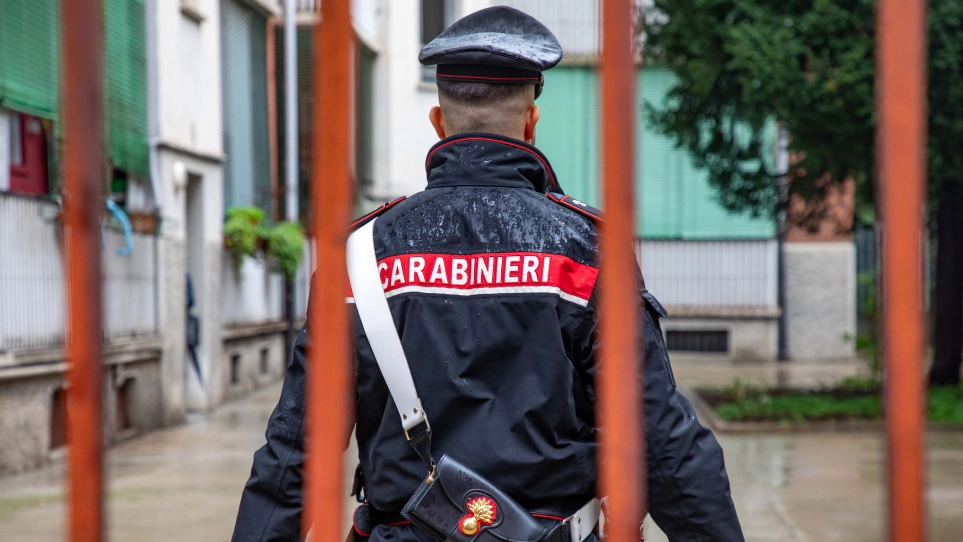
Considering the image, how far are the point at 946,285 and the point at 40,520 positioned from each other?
31.9 ft

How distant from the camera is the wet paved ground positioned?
6.07 metres

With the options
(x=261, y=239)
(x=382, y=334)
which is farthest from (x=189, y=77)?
(x=382, y=334)

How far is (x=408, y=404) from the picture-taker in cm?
194

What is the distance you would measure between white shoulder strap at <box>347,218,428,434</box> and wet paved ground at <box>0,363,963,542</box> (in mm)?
2873

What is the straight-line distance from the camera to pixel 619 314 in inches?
47.4

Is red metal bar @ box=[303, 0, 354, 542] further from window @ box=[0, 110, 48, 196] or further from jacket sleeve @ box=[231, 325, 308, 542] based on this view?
window @ box=[0, 110, 48, 196]

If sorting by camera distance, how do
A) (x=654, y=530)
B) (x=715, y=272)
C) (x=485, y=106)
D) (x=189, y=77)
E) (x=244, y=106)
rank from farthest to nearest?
(x=715, y=272), (x=244, y=106), (x=189, y=77), (x=654, y=530), (x=485, y=106)

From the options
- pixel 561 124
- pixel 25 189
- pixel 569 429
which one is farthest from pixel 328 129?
pixel 561 124

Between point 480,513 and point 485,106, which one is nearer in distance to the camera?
point 480,513

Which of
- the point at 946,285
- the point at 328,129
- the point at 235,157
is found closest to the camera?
the point at 328,129

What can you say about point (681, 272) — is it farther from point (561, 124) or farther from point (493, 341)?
point (493, 341)

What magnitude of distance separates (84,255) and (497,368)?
0.95 metres

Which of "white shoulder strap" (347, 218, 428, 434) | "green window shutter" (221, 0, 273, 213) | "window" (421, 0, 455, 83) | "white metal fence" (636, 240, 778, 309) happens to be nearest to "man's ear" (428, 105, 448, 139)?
"white shoulder strap" (347, 218, 428, 434)

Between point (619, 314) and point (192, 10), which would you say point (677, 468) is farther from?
point (192, 10)
